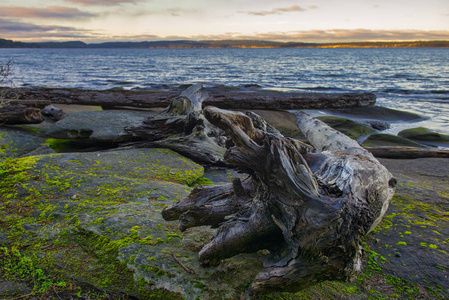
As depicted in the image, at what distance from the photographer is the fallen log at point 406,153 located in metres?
7.33

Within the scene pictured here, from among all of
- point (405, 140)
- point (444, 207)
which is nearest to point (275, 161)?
point (444, 207)

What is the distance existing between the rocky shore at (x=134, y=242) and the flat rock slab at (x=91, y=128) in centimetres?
172

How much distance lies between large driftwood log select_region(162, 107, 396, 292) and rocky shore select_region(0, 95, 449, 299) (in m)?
0.22

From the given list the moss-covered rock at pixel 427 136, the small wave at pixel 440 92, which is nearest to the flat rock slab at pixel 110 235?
the moss-covered rock at pixel 427 136

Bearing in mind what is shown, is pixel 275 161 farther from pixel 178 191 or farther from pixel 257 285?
pixel 178 191

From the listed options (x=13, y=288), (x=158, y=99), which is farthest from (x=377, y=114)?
(x=13, y=288)

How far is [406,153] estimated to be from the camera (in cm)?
752

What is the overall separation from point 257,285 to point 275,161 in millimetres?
950

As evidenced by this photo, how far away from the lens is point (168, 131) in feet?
22.5

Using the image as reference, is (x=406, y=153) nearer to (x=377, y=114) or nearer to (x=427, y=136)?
(x=427, y=136)

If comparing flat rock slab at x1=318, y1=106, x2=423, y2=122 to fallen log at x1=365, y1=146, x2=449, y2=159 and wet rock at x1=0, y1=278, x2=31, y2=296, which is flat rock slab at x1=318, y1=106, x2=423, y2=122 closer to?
Answer: fallen log at x1=365, y1=146, x2=449, y2=159

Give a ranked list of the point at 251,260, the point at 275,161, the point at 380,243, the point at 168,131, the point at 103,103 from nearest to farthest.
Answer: the point at 275,161 < the point at 251,260 < the point at 380,243 < the point at 168,131 < the point at 103,103

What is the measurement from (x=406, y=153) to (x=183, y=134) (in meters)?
5.59

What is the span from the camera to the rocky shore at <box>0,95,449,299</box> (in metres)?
2.35
